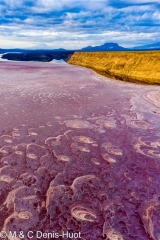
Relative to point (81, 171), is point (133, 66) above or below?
above

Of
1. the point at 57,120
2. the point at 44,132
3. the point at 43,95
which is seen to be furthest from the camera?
the point at 43,95

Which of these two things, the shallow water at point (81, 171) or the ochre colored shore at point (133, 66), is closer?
the shallow water at point (81, 171)

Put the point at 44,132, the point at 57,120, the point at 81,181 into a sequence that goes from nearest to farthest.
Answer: the point at 81,181 → the point at 44,132 → the point at 57,120

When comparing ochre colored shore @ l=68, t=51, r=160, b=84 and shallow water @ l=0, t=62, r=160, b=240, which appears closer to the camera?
shallow water @ l=0, t=62, r=160, b=240

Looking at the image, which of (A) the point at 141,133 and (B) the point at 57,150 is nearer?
(B) the point at 57,150

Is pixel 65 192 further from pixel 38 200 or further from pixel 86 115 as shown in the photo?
pixel 86 115

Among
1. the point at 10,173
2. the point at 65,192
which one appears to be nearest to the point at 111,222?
the point at 65,192

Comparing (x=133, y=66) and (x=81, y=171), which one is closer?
(x=81, y=171)
